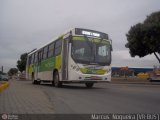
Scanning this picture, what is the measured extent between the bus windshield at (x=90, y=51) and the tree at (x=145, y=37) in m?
24.0

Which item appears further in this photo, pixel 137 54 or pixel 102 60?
pixel 137 54

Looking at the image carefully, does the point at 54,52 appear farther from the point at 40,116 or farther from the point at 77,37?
the point at 40,116

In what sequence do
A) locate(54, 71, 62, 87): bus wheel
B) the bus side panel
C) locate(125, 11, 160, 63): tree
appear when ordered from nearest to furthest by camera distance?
locate(54, 71, 62, 87): bus wheel → the bus side panel → locate(125, 11, 160, 63): tree

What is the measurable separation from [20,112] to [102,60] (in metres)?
10.5

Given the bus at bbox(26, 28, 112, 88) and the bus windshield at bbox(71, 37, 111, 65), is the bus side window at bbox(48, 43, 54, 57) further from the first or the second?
the bus windshield at bbox(71, 37, 111, 65)

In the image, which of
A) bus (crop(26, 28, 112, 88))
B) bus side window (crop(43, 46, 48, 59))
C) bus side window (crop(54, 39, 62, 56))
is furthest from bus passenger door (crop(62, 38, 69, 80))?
bus side window (crop(43, 46, 48, 59))

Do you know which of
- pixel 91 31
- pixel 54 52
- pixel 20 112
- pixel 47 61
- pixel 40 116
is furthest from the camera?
pixel 47 61

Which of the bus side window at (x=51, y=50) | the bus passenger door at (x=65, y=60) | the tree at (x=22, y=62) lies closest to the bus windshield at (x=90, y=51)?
the bus passenger door at (x=65, y=60)

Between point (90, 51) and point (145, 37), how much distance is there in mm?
26546

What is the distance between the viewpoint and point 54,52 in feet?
69.3

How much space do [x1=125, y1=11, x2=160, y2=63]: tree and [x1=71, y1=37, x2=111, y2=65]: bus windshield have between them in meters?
24.0

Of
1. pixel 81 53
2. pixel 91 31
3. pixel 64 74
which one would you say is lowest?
pixel 64 74

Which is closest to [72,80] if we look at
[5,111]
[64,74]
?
[64,74]

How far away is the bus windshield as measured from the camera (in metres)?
17.8
